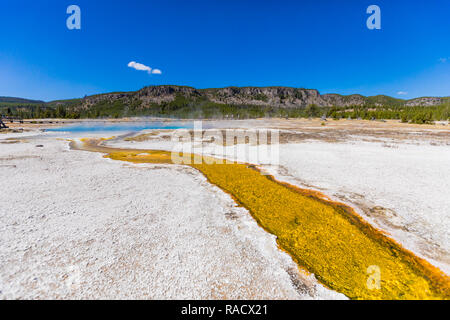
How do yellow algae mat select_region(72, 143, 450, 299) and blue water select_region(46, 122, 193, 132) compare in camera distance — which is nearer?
yellow algae mat select_region(72, 143, 450, 299)

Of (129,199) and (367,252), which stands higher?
(129,199)

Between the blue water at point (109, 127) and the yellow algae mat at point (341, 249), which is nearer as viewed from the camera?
the yellow algae mat at point (341, 249)

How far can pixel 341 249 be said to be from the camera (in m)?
6.76

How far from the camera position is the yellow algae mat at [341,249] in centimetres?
522

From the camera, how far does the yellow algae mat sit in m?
5.22

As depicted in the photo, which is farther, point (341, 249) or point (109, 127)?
point (109, 127)

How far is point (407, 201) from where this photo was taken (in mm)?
9898

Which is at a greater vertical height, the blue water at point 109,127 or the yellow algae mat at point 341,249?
the blue water at point 109,127

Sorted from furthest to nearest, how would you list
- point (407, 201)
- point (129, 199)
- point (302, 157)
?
point (302, 157) → point (129, 199) → point (407, 201)

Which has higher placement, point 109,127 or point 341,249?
point 109,127
